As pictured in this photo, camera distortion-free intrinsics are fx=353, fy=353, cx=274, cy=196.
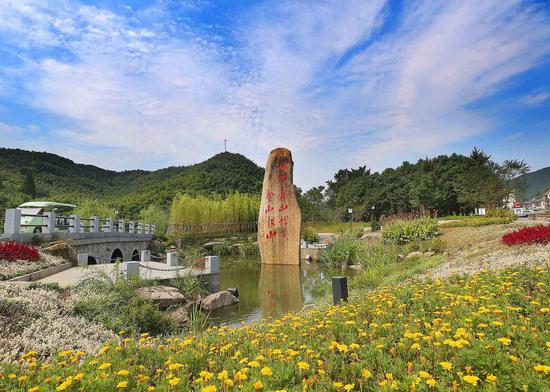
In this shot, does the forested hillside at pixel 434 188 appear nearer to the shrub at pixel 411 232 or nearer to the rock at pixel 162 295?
the shrub at pixel 411 232

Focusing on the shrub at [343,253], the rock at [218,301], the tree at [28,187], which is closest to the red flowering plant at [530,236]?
the shrub at [343,253]

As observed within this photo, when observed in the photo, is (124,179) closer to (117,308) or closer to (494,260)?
(117,308)

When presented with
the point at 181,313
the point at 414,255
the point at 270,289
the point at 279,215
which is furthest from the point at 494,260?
the point at 279,215

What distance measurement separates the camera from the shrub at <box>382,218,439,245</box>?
14.6 metres

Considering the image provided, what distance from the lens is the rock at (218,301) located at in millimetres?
8781

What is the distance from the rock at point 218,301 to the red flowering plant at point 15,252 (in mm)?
4546

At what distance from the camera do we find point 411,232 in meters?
14.9

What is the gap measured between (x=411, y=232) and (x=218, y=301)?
9357 mm

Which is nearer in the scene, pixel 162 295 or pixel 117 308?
pixel 117 308

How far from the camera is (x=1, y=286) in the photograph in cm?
536

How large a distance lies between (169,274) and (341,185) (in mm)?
54930

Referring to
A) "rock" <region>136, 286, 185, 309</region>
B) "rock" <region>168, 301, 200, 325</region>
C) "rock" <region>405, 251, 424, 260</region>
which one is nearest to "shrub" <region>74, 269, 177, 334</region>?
"rock" <region>136, 286, 185, 309</region>

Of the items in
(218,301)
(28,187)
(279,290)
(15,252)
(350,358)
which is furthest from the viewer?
(28,187)

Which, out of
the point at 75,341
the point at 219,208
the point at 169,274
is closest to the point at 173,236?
the point at 219,208
